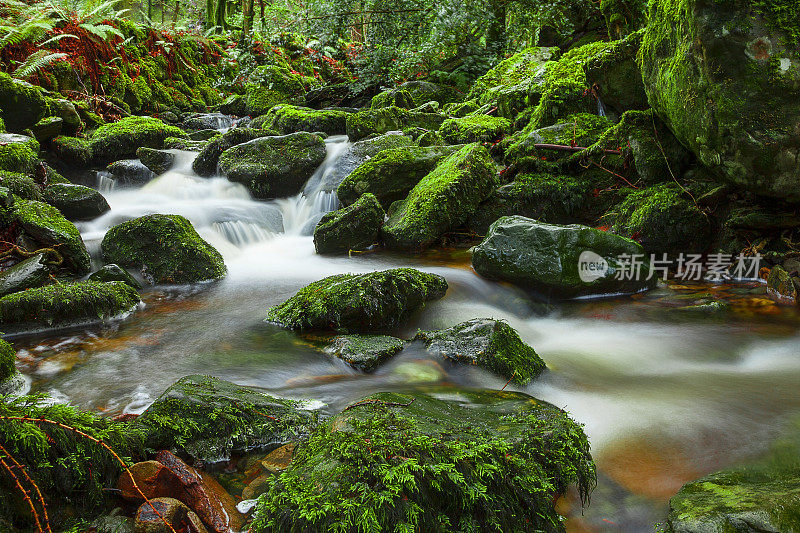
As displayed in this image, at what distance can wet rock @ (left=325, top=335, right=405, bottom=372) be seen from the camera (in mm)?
3783

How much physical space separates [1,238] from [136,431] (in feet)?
15.5

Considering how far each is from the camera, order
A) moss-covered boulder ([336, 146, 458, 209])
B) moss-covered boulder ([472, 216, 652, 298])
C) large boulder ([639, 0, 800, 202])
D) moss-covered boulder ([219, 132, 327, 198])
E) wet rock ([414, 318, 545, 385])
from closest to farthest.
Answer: wet rock ([414, 318, 545, 385]), large boulder ([639, 0, 800, 202]), moss-covered boulder ([472, 216, 652, 298]), moss-covered boulder ([336, 146, 458, 209]), moss-covered boulder ([219, 132, 327, 198])

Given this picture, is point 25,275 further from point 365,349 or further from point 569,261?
point 569,261

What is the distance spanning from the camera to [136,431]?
2355mm

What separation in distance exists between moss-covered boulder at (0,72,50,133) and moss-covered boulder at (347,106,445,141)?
18.7ft

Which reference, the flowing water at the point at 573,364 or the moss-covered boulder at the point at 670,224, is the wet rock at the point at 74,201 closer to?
the flowing water at the point at 573,364

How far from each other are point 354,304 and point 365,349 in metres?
0.63

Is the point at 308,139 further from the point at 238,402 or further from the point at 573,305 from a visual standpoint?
the point at 238,402

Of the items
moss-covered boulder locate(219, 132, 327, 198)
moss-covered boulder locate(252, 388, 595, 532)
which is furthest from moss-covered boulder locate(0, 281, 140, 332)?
moss-covered boulder locate(219, 132, 327, 198)

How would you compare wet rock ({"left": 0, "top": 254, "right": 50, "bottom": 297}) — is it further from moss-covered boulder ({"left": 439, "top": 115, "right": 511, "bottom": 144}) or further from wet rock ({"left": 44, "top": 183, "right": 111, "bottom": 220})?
moss-covered boulder ({"left": 439, "top": 115, "right": 511, "bottom": 144})

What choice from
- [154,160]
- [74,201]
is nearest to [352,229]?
[74,201]

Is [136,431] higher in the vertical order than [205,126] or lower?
lower

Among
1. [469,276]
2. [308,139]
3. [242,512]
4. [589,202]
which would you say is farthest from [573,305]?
[308,139]

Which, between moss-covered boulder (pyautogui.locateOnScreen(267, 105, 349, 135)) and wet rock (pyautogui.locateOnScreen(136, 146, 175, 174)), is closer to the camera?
wet rock (pyautogui.locateOnScreen(136, 146, 175, 174))
